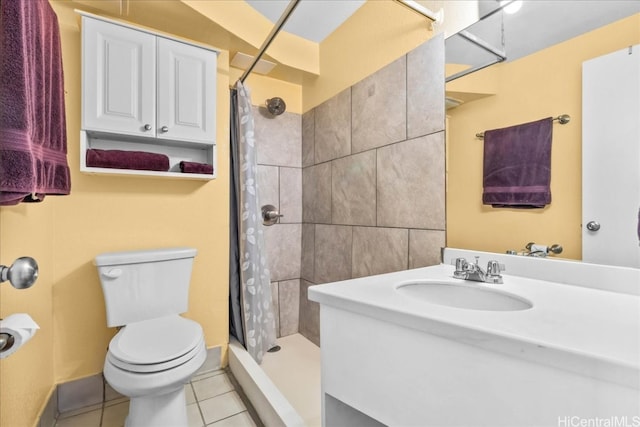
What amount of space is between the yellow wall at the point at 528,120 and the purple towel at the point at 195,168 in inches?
51.8

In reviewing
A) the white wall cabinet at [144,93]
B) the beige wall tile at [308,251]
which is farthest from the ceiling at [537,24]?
the beige wall tile at [308,251]

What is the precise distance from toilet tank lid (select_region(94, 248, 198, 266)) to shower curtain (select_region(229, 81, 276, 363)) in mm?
362

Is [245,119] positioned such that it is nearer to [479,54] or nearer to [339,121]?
[339,121]

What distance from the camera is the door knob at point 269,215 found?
221 cm

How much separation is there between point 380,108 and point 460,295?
1.10 metres

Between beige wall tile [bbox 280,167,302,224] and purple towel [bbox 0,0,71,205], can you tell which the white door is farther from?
beige wall tile [bbox 280,167,302,224]

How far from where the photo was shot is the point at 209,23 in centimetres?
160

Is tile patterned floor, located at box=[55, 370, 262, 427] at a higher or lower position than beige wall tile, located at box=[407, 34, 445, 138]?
lower

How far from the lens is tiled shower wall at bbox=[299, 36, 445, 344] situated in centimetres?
136

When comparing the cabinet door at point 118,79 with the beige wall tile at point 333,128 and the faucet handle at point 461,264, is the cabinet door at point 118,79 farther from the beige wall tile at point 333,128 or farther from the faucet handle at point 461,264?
the faucet handle at point 461,264

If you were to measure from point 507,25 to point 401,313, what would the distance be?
3.86 feet

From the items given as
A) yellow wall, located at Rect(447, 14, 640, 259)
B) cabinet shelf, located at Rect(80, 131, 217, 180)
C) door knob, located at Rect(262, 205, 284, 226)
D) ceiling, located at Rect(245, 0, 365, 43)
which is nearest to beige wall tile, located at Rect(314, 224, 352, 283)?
door knob, located at Rect(262, 205, 284, 226)

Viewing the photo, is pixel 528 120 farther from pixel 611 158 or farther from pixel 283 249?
pixel 283 249

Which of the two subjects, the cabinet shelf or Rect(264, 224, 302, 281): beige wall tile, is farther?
Rect(264, 224, 302, 281): beige wall tile
